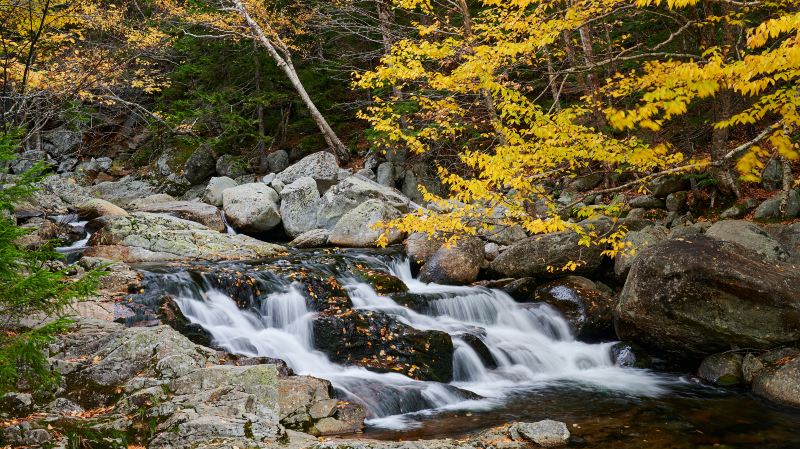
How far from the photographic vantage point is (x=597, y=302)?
10.7 metres

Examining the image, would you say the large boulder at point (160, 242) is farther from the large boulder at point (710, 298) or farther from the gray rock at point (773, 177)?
the gray rock at point (773, 177)

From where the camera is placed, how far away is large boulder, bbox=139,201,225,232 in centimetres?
1480

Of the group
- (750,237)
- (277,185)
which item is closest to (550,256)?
(750,237)

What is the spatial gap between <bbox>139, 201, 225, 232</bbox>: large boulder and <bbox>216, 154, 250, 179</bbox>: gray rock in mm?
4331

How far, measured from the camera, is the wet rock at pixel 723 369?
825 centimetres

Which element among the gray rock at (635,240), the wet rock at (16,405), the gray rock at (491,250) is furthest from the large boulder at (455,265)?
the wet rock at (16,405)

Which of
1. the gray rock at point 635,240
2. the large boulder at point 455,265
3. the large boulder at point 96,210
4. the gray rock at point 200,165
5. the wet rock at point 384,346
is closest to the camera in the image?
the wet rock at point 384,346

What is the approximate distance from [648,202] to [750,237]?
3.74 m

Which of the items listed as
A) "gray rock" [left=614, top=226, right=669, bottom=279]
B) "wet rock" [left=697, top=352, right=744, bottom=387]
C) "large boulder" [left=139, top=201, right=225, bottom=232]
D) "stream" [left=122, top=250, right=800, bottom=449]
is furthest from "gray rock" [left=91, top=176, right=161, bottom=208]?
"wet rock" [left=697, top=352, right=744, bottom=387]

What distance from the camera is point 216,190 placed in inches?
703

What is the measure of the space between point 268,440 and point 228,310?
16.4 ft

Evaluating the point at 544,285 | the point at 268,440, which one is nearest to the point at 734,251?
the point at 544,285

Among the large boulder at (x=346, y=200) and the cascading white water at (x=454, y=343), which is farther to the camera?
the large boulder at (x=346, y=200)

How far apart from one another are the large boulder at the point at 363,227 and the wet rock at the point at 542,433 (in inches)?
320
